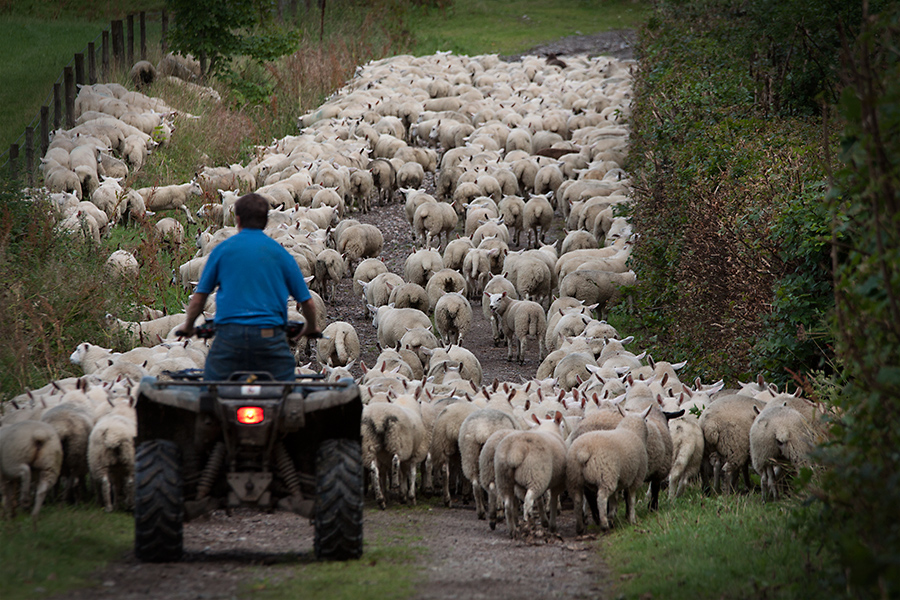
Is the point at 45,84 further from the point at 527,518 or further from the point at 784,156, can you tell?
the point at 527,518

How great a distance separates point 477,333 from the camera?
50.3 feet

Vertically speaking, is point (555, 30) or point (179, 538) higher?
point (555, 30)

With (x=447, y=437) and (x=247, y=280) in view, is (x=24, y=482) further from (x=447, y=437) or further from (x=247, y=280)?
(x=447, y=437)

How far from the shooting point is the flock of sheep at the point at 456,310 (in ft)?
25.0

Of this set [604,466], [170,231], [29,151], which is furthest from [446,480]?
[29,151]

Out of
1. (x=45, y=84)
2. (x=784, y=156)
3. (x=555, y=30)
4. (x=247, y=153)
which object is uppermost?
(x=555, y=30)

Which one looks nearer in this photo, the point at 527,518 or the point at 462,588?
the point at 462,588

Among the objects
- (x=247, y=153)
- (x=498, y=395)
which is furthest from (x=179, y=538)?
(x=247, y=153)

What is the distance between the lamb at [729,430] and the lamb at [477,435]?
168 cm

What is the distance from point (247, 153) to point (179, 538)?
17.6 m

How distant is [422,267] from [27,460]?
9.03m

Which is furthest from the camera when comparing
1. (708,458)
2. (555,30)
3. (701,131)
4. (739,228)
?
(555,30)

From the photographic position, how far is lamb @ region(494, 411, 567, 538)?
7.40 meters

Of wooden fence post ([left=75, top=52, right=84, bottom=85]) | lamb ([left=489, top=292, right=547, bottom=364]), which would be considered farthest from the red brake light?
wooden fence post ([left=75, top=52, right=84, bottom=85])
